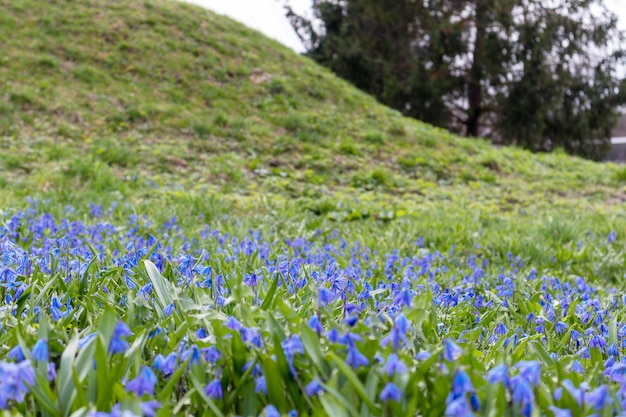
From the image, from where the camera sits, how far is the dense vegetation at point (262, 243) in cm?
109

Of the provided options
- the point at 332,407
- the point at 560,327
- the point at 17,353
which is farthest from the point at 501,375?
the point at 560,327

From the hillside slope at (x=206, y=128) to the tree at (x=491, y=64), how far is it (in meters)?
4.65

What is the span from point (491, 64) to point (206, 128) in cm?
1016

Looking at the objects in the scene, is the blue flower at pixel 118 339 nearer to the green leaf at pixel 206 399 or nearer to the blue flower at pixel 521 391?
the green leaf at pixel 206 399

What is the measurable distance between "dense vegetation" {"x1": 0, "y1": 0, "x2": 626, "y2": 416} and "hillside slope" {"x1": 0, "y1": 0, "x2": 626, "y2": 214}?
0.19ft

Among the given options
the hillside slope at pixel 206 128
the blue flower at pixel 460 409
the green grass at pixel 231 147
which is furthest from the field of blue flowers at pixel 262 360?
the hillside slope at pixel 206 128

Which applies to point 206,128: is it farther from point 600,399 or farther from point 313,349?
point 600,399

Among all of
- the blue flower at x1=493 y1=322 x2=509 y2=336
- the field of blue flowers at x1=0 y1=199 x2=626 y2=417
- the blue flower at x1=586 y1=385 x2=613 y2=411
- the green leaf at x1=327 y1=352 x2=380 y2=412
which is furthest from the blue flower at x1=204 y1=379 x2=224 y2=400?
the blue flower at x1=493 y1=322 x2=509 y2=336

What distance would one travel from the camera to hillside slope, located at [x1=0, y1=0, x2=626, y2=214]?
26.8 ft

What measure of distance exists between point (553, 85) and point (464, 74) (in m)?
2.71

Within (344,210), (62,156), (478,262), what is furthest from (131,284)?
(62,156)

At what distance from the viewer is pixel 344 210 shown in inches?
267

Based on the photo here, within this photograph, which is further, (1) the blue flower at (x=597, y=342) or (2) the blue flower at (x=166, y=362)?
(1) the blue flower at (x=597, y=342)

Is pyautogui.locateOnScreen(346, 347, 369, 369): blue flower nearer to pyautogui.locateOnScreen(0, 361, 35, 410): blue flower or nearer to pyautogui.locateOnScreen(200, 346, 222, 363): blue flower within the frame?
pyautogui.locateOnScreen(200, 346, 222, 363): blue flower
